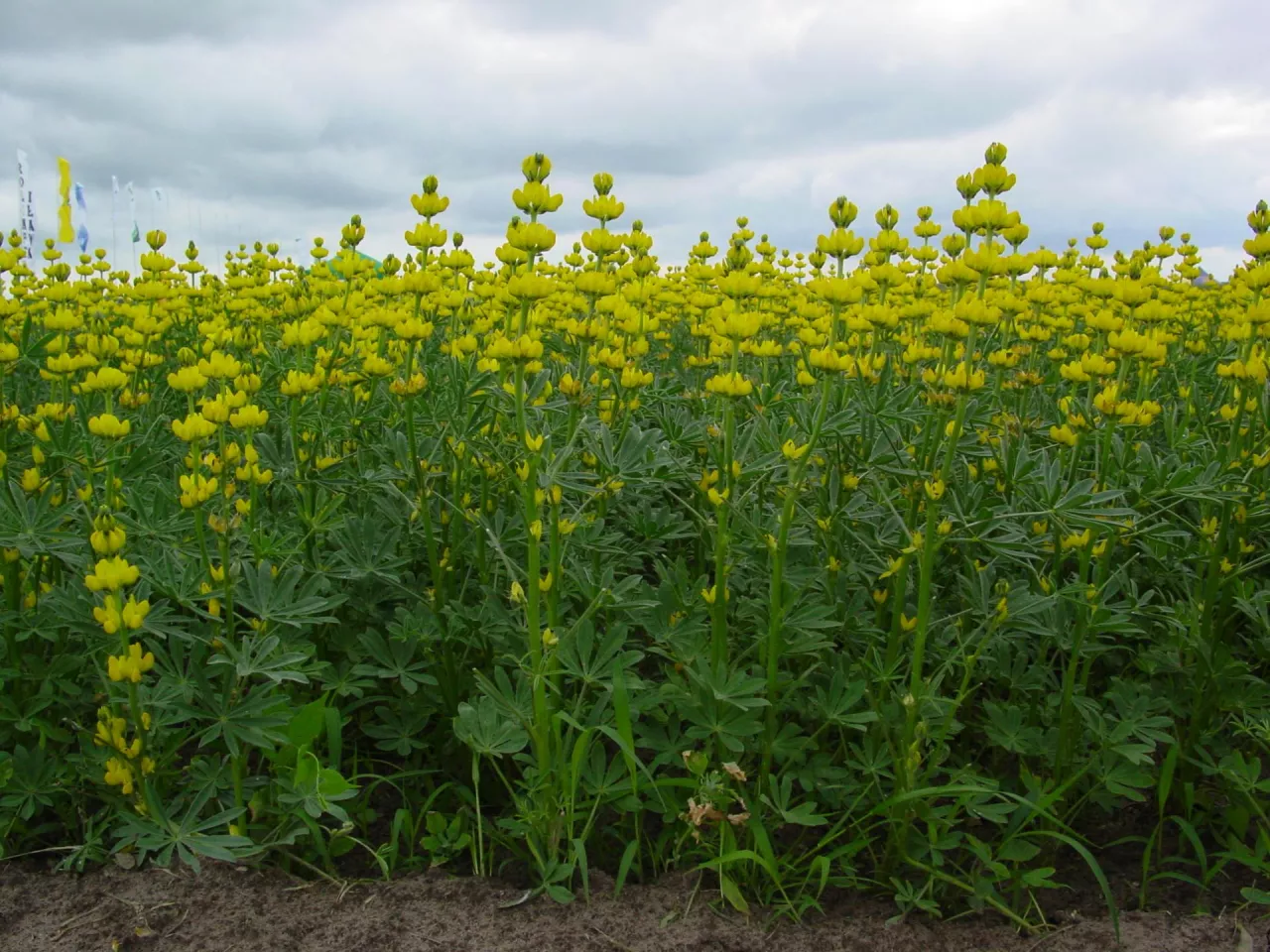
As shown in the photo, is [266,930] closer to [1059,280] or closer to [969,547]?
[969,547]

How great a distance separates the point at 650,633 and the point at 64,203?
17.2m

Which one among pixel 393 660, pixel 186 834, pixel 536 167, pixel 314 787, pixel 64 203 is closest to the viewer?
pixel 186 834

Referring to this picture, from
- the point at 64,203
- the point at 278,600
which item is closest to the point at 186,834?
the point at 278,600

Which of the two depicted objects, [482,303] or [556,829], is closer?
[556,829]

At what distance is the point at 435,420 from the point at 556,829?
1.32 metres

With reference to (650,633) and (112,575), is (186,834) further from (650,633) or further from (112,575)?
(650,633)

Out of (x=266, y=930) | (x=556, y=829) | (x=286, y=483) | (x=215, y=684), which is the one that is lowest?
(x=266, y=930)

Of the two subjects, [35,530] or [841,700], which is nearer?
[35,530]

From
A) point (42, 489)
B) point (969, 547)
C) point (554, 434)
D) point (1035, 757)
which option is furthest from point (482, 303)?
point (1035, 757)

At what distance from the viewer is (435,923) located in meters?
2.01

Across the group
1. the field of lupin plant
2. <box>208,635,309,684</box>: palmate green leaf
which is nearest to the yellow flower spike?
the field of lupin plant

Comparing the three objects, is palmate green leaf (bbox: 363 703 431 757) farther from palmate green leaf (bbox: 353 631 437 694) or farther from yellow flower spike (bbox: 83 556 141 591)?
yellow flower spike (bbox: 83 556 141 591)

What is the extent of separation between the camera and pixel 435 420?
Answer: 9.49 feet

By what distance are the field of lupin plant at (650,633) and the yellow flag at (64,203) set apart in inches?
584
